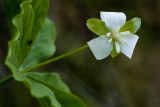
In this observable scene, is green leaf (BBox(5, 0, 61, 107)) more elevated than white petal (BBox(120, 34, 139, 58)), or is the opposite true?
green leaf (BBox(5, 0, 61, 107))

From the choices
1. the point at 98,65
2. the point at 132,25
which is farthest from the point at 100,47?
the point at 98,65

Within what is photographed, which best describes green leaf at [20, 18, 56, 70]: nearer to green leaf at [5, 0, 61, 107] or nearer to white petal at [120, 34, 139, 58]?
green leaf at [5, 0, 61, 107]

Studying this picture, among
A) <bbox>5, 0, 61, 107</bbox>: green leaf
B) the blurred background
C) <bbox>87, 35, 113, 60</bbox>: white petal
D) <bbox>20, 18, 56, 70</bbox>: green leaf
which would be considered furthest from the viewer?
the blurred background

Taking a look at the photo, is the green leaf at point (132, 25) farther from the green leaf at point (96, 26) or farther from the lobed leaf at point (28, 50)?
the lobed leaf at point (28, 50)

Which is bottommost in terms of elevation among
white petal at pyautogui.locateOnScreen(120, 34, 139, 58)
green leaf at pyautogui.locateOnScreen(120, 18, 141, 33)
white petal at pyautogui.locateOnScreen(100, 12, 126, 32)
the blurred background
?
the blurred background

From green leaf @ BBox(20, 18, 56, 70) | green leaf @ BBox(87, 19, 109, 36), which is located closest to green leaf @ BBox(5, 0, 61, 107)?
Result: green leaf @ BBox(20, 18, 56, 70)

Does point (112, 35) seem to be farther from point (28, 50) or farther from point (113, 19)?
point (28, 50)

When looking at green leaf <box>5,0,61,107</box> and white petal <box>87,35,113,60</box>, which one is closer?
green leaf <box>5,0,61,107</box>

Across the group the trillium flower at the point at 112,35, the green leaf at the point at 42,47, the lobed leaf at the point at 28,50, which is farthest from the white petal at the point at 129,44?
the green leaf at the point at 42,47

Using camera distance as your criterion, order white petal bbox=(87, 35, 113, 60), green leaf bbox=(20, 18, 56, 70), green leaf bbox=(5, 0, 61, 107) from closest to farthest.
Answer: green leaf bbox=(5, 0, 61, 107) < white petal bbox=(87, 35, 113, 60) < green leaf bbox=(20, 18, 56, 70)
